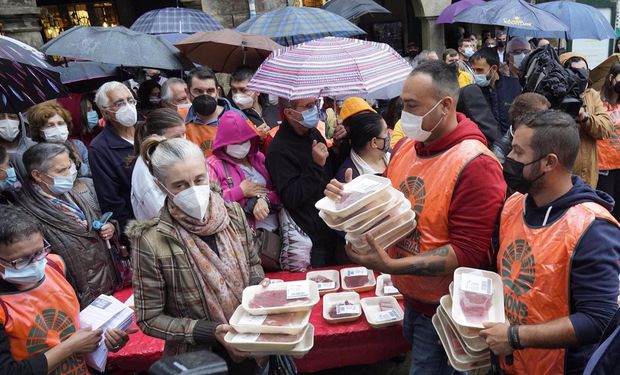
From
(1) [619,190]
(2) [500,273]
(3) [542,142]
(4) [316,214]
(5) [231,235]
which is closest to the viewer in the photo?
(3) [542,142]

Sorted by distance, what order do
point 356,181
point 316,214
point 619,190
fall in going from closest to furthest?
point 356,181 → point 316,214 → point 619,190

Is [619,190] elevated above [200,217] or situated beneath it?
situated beneath

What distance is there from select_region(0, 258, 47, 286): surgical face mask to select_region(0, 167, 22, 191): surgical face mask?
1237mm

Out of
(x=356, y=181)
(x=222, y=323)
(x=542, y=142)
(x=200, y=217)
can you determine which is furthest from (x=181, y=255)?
(x=542, y=142)

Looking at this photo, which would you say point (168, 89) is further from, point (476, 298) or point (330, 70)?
point (476, 298)

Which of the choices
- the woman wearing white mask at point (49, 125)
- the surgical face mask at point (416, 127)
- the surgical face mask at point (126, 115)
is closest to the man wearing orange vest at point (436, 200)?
the surgical face mask at point (416, 127)

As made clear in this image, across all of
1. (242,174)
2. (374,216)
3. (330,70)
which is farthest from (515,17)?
(374,216)

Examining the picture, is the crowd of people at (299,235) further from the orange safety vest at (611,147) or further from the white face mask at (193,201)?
the orange safety vest at (611,147)

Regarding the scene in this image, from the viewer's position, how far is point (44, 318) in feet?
6.98

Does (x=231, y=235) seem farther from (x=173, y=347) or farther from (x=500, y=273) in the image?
(x=500, y=273)

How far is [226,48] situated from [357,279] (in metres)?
3.23

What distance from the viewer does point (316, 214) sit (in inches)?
140

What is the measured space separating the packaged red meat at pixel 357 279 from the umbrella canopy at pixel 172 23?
4247 millimetres

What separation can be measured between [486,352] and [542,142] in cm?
100
